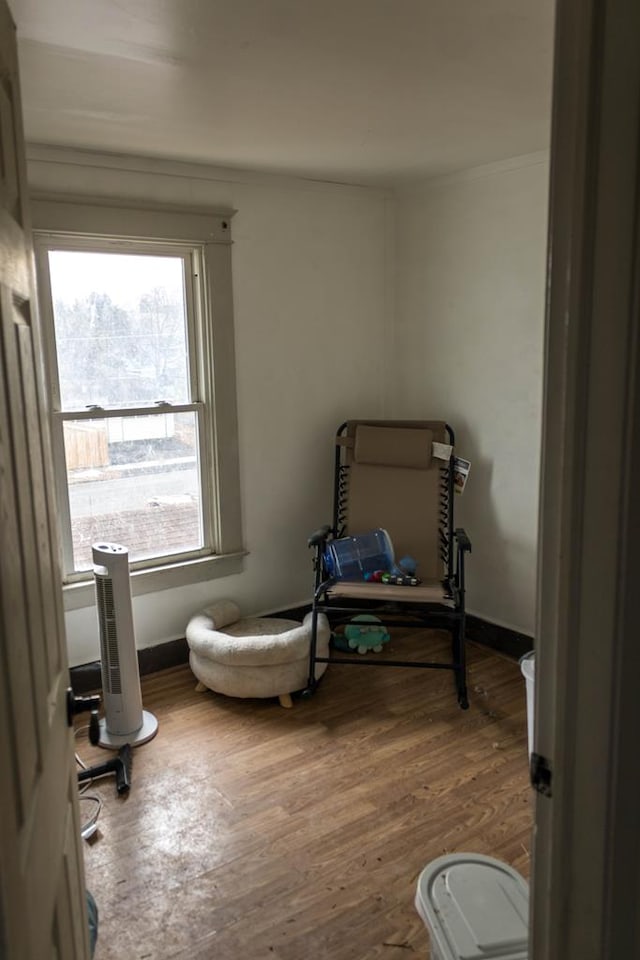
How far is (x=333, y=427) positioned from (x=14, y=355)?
9.50 ft

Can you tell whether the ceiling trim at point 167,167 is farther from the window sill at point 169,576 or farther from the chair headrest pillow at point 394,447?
the window sill at point 169,576

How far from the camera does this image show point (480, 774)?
2521 millimetres

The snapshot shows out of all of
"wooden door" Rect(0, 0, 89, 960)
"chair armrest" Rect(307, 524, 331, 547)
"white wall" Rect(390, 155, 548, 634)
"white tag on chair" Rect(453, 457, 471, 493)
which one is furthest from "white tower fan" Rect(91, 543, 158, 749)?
"white wall" Rect(390, 155, 548, 634)

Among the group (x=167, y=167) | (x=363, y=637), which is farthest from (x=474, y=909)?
(x=167, y=167)

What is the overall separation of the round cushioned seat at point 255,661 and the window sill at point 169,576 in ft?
0.87

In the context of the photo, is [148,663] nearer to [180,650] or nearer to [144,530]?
[180,650]

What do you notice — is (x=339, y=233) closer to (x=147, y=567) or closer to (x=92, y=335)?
(x=92, y=335)

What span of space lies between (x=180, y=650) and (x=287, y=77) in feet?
8.08

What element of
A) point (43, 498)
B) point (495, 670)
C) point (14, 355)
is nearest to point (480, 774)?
point (495, 670)

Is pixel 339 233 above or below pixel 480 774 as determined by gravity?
above

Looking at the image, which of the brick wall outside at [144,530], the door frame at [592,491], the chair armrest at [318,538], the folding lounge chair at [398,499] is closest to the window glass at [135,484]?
the brick wall outside at [144,530]

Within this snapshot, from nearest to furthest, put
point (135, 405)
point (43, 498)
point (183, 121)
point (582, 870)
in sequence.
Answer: point (582, 870), point (43, 498), point (183, 121), point (135, 405)

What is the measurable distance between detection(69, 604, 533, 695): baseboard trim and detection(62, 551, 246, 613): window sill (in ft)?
0.92

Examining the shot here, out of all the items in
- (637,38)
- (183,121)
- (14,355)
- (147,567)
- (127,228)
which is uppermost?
(183,121)
